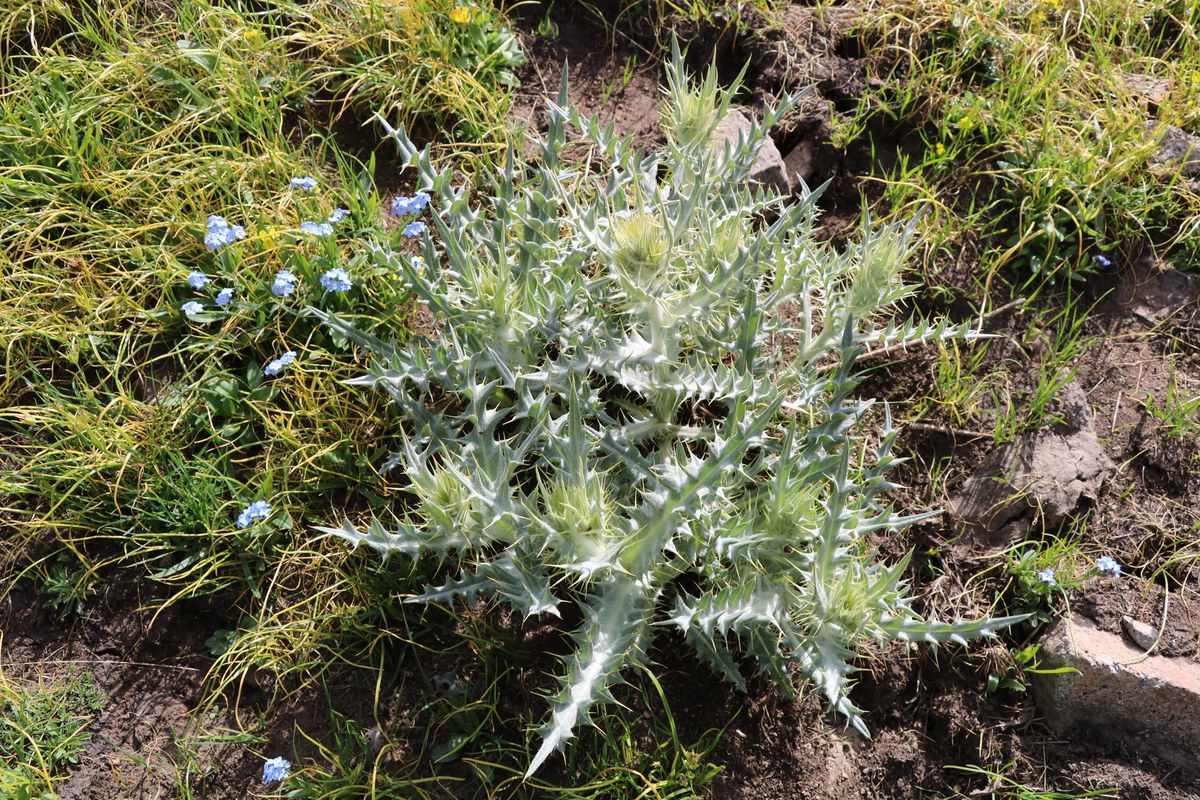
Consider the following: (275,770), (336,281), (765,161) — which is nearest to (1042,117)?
(765,161)

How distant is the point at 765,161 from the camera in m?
2.95

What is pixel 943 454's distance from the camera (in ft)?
8.80

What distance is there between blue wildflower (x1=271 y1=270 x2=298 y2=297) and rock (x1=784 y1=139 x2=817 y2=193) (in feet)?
5.78

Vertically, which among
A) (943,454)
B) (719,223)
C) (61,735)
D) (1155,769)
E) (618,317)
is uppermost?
(719,223)

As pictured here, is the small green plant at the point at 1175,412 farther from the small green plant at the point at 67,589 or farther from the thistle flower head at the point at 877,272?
the small green plant at the point at 67,589

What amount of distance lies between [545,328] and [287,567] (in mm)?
994

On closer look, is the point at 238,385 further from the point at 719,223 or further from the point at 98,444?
the point at 719,223

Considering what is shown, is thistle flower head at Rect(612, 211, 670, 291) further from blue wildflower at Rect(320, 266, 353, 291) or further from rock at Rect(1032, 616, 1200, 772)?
rock at Rect(1032, 616, 1200, 772)

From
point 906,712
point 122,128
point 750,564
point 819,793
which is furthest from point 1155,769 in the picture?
point 122,128

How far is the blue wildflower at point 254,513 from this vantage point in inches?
88.7

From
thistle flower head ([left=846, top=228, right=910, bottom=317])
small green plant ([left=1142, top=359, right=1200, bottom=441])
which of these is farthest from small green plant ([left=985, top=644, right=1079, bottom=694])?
thistle flower head ([left=846, top=228, right=910, bottom=317])

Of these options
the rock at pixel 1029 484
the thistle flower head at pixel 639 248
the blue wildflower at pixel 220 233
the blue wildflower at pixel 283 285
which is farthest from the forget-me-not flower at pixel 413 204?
the rock at pixel 1029 484

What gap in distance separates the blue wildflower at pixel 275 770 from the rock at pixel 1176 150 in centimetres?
335

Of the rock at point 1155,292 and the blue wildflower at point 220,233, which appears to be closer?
the blue wildflower at point 220,233
